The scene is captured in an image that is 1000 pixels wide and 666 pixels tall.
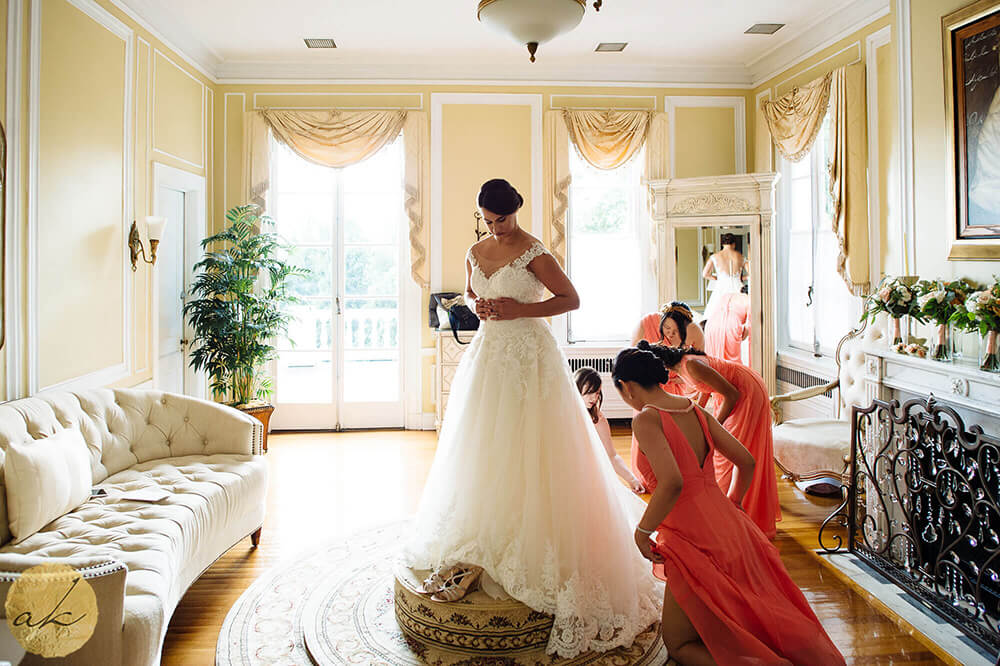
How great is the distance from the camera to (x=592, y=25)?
539 cm

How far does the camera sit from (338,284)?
6547 millimetres

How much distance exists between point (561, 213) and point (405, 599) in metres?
4.33

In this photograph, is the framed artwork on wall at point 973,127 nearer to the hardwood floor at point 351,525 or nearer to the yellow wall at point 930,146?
the yellow wall at point 930,146

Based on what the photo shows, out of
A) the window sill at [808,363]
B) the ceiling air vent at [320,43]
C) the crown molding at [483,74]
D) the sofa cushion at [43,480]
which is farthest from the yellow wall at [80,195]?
the window sill at [808,363]

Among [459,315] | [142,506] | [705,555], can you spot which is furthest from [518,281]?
[459,315]

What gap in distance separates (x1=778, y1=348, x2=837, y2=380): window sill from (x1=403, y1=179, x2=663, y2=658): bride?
2.91 m

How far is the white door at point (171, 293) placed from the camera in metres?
5.27

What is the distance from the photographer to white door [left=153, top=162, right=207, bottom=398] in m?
5.20

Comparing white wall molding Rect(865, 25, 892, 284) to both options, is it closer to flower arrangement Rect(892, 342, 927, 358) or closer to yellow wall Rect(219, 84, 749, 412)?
flower arrangement Rect(892, 342, 927, 358)

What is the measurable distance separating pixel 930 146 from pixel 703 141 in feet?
10.6

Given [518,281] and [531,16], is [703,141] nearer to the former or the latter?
[531,16]

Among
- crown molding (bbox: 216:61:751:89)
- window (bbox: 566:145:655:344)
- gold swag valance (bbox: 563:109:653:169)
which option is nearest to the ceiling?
crown molding (bbox: 216:61:751:89)

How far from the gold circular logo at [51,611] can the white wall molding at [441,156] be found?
4630 mm

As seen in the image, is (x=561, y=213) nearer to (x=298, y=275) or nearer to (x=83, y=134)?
(x=298, y=275)
